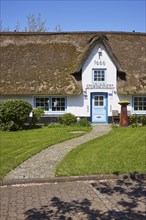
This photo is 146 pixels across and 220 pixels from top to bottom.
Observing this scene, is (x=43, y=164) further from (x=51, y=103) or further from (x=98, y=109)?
(x=98, y=109)

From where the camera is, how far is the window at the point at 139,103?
25703 mm

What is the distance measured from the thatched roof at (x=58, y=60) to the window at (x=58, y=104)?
1.17 meters

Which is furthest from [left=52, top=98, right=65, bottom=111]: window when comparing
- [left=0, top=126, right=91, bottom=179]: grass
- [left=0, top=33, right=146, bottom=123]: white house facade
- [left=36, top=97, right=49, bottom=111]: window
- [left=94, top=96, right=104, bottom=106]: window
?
[left=0, top=126, right=91, bottom=179]: grass

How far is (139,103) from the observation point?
84.8 ft

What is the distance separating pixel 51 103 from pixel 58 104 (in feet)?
1.84

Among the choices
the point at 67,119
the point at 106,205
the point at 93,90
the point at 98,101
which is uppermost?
the point at 93,90

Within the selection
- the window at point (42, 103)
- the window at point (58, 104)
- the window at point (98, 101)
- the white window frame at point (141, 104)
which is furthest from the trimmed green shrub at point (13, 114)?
the white window frame at point (141, 104)

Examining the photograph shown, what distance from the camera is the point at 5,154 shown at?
1209 centimetres

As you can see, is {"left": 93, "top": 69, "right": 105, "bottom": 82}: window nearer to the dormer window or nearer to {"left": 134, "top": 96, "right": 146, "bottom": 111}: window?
the dormer window

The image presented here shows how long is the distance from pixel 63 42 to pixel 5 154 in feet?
57.9

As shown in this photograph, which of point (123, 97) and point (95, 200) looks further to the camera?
point (123, 97)

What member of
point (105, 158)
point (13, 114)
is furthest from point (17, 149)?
point (13, 114)

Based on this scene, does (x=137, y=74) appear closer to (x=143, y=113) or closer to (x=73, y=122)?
(x=143, y=113)

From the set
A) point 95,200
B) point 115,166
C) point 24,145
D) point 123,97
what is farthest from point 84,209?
point 123,97
